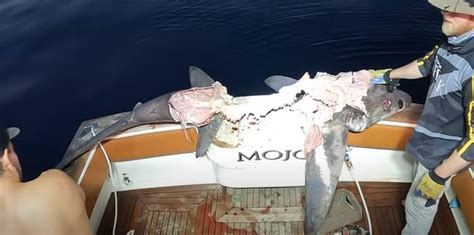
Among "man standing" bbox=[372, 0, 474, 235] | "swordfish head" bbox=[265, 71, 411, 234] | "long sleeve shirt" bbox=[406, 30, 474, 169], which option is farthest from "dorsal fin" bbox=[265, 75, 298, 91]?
"long sleeve shirt" bbox=[406, 30, 474, 169]

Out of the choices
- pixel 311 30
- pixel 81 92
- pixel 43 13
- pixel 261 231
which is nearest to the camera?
pixel 261 231

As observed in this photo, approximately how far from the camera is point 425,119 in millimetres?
2738

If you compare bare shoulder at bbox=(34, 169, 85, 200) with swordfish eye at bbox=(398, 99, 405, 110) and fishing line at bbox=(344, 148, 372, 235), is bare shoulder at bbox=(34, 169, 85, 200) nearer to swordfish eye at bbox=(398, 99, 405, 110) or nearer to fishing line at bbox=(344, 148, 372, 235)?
fishing line at bbox=(344, 148, 372, 235)

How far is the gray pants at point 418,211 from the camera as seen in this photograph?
2.85 metres

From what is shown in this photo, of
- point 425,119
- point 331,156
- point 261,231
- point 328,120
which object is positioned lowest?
point 261,231

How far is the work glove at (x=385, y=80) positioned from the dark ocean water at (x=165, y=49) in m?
A: 2.44

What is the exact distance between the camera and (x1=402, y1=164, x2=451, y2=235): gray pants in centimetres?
285

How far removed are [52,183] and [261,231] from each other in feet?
6.07

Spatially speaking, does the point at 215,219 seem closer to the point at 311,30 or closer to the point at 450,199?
the point at 450,199

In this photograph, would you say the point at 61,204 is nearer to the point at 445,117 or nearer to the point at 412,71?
the point at 445,117

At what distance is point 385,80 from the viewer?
132 inches

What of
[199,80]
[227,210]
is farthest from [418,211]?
[199,80]

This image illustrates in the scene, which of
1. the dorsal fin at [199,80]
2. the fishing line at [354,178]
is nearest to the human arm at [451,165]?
the fishing line at [354,178]

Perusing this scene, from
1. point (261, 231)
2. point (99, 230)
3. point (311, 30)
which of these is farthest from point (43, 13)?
point (261, 231)
